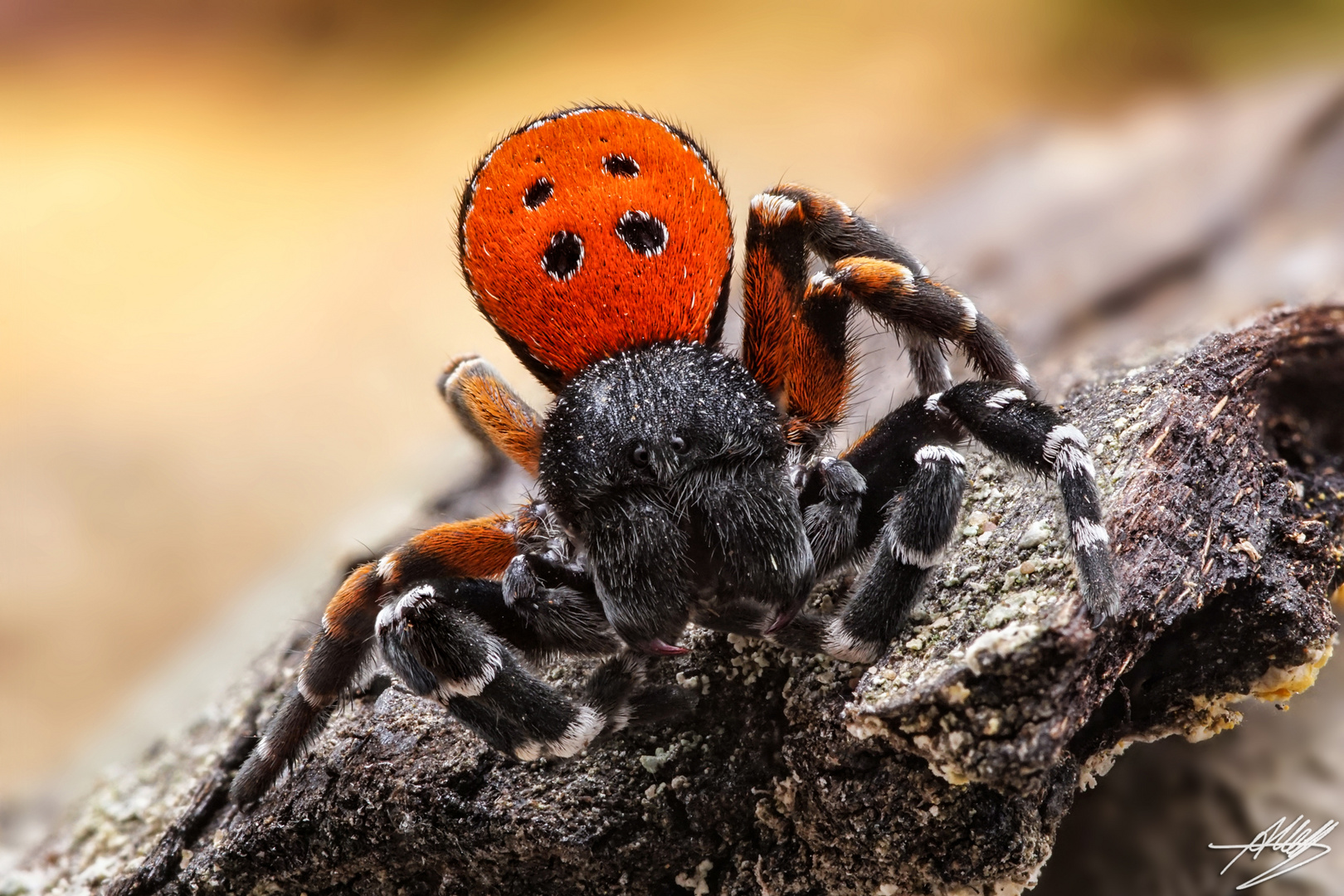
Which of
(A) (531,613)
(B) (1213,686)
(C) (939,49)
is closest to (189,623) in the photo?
(A) (531,613)

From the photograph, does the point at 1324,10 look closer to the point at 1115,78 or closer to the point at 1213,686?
the point at 1115,78

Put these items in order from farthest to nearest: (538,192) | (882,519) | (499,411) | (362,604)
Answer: (499,411) → (538,192) → (362,604) → (882,519)

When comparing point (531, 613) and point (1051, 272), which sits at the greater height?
point (1051, 272)

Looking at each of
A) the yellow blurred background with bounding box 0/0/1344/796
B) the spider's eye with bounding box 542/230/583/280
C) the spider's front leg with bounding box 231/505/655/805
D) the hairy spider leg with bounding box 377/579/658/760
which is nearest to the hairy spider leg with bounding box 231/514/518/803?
the spider's front leg with bounding box 231/505/655/805

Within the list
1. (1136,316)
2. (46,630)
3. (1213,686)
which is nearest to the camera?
(1213,686)
